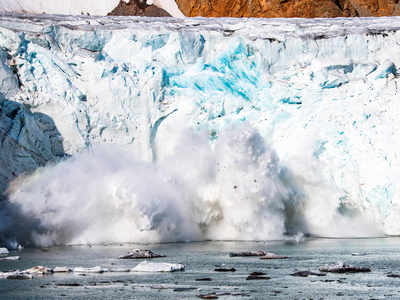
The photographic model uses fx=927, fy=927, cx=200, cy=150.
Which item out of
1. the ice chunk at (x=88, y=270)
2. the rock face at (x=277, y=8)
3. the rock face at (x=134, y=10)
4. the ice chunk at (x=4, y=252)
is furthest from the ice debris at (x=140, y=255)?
the rock face at (x=134, y=10)

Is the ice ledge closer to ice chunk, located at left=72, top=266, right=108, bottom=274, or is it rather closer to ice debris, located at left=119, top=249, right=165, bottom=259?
ice debris, located at left=119, top=249, right=165, bottom=259

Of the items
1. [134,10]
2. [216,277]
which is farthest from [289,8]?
[216,277]

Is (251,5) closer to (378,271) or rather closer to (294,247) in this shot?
(294,247)

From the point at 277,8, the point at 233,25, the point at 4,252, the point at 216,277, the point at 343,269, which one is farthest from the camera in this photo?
the point at 277,8

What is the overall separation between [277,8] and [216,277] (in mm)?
23367

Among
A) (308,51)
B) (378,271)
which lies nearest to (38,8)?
(308,51)

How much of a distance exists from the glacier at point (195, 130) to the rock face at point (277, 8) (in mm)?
7855

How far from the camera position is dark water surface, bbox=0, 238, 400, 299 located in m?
17.0

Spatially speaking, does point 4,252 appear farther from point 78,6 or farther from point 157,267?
point 78,6

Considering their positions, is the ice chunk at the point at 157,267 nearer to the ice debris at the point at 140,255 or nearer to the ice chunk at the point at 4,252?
the ice debris at the point at 140,255

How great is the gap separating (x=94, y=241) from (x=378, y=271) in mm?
10244

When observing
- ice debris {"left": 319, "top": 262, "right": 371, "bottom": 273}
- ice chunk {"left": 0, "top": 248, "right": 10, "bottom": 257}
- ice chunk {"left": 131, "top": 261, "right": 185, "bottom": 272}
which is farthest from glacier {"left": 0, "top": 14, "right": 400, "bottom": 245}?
ice debris {"left": 319, "top": 262, "right": 371, "bottom": 273}

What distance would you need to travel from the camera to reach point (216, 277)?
19141mm

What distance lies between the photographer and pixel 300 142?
1140 inches
